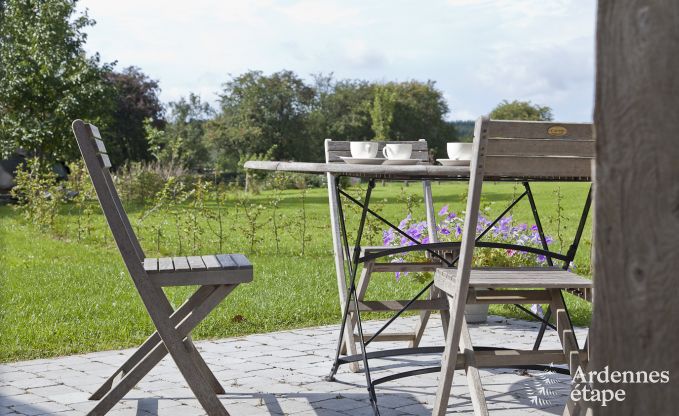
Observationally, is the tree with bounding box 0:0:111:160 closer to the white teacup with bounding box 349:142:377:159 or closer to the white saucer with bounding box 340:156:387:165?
the white teacup with bounding box 349:142:377:159

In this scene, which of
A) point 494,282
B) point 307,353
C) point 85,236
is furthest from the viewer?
point 85,236

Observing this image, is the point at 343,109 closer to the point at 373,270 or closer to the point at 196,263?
the point at 373,270

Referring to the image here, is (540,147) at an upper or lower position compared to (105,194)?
upper

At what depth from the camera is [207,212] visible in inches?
388

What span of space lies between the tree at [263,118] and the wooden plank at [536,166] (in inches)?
1738

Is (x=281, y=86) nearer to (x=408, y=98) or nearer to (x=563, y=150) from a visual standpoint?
(x=408, y=98)

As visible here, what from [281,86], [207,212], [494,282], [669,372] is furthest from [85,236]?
[281,86]

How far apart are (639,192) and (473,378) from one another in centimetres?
176

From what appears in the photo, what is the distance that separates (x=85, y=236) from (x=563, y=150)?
9.76 metres

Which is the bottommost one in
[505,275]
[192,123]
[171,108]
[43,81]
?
[505,275]

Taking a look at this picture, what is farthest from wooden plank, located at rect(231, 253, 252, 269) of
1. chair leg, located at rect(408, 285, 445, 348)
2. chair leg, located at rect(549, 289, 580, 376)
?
chair leg, located at rect(408, 285, 445, 348)

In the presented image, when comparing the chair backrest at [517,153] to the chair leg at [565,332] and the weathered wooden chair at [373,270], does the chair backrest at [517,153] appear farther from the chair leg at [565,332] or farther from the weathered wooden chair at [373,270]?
the weathered wooden chair at [373,270]

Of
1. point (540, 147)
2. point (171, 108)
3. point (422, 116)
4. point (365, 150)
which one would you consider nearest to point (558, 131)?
point (540, 147)

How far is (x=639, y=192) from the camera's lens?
1.45 metres
